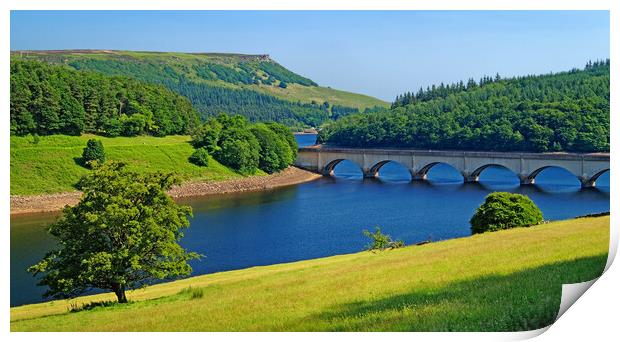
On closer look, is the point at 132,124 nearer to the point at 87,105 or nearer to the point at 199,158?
the point at 87,105

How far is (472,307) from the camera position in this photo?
16.1 metres

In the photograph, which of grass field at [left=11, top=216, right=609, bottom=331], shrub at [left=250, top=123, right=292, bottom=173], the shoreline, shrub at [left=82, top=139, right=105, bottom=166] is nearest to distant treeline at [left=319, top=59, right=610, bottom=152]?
the shoreline

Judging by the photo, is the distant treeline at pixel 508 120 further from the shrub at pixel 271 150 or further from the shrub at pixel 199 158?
the shrub at pixel 199 158

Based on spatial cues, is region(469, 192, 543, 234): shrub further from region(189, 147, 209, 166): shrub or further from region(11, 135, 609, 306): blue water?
region(189, 147, 209, 166): shrub

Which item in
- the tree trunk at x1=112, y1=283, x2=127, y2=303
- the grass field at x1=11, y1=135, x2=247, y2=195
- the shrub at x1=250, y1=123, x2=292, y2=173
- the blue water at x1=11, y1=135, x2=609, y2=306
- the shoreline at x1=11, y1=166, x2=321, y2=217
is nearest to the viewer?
the tree trunk at x1=112, y1=283, x2=127, y2=303

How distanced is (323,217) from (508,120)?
5243 centimetres

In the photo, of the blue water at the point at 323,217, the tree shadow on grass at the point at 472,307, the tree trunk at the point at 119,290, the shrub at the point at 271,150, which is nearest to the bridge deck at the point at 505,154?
the blue water at the point at 323,217

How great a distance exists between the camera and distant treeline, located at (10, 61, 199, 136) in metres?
73.2

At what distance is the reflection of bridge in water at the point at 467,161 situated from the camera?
264 ft

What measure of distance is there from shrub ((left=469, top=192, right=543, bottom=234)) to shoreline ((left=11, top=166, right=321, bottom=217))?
30122 millimetres

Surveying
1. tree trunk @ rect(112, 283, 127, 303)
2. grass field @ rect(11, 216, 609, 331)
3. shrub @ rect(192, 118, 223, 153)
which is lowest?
tree trunk @ rect(112, 283, 127, 303)

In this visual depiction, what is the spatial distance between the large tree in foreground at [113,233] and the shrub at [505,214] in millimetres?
17756

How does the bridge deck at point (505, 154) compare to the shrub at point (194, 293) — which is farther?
the bridge deck at point (505, 154)

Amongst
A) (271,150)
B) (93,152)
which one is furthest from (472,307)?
(271,150)
